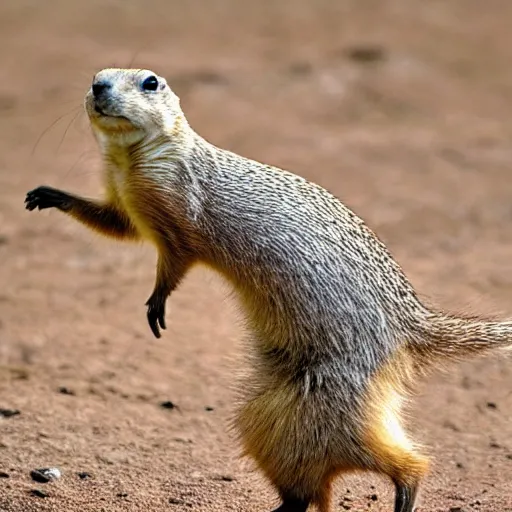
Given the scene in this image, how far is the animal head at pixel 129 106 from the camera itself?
5102 mm

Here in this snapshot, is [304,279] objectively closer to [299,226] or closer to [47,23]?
[299,226]

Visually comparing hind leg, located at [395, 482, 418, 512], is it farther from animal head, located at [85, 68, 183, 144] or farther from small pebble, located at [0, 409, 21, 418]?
small pebble, located at [0, 409, 21, 418]

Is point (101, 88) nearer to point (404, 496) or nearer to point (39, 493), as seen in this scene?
point (39, 493)

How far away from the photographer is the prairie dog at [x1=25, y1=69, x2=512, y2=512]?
5.00 m

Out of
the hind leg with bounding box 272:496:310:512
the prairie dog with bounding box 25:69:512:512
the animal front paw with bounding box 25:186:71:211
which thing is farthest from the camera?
the animal front paw with bounding box 25:186:71:211

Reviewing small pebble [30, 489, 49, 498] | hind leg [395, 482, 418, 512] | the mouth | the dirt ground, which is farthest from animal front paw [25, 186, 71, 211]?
hind leg [395, 482, 418, 512]

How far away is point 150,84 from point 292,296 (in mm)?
1182

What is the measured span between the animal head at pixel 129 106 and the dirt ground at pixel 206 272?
25.4 inches

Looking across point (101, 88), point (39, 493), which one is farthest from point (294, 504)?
point (101, 88)

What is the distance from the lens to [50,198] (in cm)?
578

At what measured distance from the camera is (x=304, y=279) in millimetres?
5086

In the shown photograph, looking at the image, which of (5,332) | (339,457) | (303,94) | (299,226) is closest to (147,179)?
(299,226)

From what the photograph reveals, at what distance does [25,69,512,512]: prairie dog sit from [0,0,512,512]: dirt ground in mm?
382

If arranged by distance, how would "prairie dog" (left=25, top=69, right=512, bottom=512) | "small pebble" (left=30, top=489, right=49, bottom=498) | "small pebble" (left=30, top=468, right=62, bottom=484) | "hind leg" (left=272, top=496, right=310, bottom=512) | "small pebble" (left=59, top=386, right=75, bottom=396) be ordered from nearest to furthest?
"prairie dog" (left=25, top=69, right=512, bottom=512), "hind leg" (left=272, top=496, right=310, bottom=512), "small pebble" (left=30, top=489, right=49, bottom=498), "small pebble" (left=30, top=468, right=62, bottom=484), "small pebble" (left=59, top=386, right=75, bottom=396)
